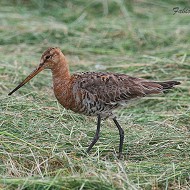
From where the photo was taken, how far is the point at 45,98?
7895mm

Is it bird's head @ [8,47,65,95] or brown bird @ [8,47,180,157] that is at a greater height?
bird's head @ [8,47,65,95]

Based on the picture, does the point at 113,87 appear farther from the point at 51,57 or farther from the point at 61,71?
the point at 51,57

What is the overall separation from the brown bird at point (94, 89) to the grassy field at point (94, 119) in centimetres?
37

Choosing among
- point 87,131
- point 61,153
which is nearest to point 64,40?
point 87,131

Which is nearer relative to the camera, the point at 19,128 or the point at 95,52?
the point at 19,128

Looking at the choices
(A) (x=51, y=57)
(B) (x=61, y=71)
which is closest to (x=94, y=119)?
(B) (x=61, y=71)

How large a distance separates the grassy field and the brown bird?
1.23 ft

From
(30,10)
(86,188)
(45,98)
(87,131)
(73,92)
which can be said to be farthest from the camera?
(30,10)

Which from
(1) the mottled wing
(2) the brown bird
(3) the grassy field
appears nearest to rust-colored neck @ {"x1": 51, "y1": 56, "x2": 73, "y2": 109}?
(2) the brown bird

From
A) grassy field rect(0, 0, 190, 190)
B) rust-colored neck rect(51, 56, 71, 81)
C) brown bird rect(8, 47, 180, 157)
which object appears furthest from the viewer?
rust-colored neck rect(51, 56, 71, 81)

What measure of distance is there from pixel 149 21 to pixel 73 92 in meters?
4.95

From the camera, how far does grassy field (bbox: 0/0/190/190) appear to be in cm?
568

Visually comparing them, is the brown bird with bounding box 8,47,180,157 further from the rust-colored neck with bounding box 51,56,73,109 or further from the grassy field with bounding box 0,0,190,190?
the grassy field with bounding box 0,0,190,190

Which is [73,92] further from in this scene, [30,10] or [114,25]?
[30,10]
